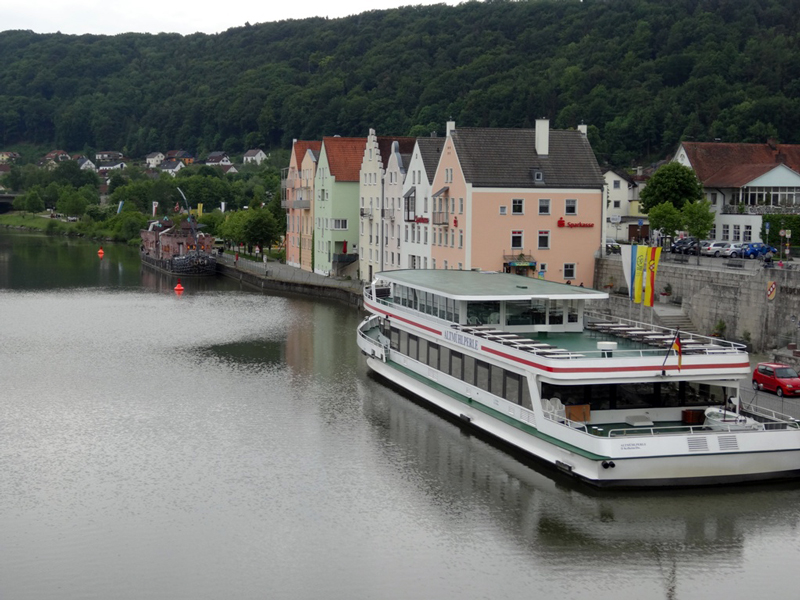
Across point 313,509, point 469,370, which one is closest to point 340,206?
point 469,370

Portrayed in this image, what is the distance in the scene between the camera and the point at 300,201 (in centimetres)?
8331

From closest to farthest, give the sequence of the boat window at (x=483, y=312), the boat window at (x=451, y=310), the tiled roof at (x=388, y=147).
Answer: the boat window at (x=483, y=312) < the boat window at (x=451, y=310) < the tiled roof at (x=388, y=147)

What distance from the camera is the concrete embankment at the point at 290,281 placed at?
6699 cm

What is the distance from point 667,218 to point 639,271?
31.2m

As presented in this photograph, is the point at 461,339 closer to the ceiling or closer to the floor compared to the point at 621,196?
closer to the floor

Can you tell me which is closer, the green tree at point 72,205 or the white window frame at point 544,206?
the white window frame at point 544,206

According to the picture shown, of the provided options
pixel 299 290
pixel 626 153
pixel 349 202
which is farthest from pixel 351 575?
pixel 626 153

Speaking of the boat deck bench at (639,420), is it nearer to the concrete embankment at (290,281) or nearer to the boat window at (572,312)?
the boat window at (572,312)

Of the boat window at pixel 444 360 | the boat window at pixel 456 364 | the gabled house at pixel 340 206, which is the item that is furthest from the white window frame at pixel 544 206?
the gabled house at pixel 340 206

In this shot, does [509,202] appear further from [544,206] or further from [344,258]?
[344,258]

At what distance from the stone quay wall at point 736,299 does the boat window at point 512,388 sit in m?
14.3

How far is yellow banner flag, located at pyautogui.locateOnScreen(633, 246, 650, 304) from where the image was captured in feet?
113

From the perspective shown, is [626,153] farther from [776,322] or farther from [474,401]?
[474,401]

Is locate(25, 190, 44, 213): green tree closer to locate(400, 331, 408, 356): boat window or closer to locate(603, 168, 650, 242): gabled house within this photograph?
locate(603, 168, 650, 242): gabled house
